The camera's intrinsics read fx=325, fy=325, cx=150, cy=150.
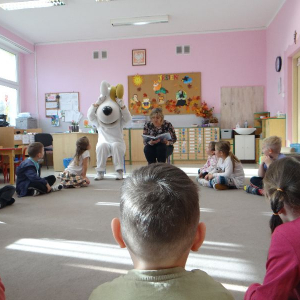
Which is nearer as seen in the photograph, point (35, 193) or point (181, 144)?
point (35, 193)

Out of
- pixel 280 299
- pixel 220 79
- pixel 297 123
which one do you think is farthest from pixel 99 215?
pixel 220 79

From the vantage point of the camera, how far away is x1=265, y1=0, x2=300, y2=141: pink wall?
212 inches

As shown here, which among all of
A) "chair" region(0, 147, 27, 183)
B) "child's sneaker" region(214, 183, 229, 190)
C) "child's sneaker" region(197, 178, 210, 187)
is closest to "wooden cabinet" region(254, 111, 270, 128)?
"child's sneaker" region(197, 178, 210, 187)

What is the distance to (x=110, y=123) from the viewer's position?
197 inches

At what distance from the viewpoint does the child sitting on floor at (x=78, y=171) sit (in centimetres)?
414

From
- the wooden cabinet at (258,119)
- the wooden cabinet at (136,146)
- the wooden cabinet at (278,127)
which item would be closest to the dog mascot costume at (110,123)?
the wooden cabinet at (136,146)

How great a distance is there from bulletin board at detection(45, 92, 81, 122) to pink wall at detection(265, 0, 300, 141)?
455 centimetres

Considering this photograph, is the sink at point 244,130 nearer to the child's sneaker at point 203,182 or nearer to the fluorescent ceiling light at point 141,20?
the fluorescent ceiling light at point 141,20

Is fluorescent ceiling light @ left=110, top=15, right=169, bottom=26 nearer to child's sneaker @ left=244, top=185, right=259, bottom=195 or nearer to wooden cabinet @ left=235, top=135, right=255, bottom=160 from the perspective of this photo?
wooden cabinet @ left=235, top=135, right=255, bottom=160

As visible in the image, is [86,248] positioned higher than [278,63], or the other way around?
[278,63]

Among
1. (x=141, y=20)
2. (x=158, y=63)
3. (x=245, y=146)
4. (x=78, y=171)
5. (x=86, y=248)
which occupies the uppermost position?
(x=141, y=20)

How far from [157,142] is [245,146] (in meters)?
3.37

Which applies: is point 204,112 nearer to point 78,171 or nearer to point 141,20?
point 141,20

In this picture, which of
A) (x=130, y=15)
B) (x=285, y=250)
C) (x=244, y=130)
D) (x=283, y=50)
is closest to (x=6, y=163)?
(x=130, y=15)
